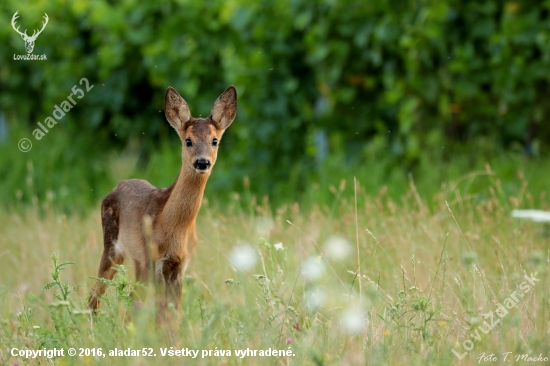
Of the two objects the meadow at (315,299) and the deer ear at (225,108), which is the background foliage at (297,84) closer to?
the meadow at (315,299)

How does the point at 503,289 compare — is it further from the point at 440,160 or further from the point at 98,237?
the point at 440,160

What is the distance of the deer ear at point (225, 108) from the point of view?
3361 millimetres

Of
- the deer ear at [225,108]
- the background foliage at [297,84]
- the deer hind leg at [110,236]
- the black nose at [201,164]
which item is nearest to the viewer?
the black nose at [201,164]

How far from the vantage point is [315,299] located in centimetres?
386

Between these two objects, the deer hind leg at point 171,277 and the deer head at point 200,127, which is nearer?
the deer head at point 200,127

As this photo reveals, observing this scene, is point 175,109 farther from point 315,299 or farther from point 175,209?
point 315,299

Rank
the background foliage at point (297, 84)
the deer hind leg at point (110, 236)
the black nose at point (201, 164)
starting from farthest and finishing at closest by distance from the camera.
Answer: the background foliage at point (297, 84) → the deer hind leg at point (110, 236) → the black nose at point (201, 164)

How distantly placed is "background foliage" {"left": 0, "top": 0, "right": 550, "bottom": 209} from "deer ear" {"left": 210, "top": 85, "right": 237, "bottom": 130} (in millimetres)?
3344

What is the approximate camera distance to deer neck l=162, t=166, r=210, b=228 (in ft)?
11.2

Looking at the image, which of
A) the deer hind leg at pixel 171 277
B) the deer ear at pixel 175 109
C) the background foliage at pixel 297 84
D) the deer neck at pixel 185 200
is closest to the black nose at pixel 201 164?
the deer neck at pixel 185 200

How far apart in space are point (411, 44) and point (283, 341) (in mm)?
3771

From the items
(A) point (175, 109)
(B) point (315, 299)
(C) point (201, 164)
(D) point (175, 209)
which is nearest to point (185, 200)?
(D) point (175, 209)

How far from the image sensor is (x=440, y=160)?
23.7 feet

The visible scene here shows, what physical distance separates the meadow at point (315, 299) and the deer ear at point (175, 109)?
2.03ft
